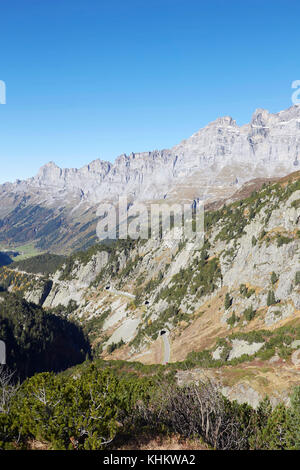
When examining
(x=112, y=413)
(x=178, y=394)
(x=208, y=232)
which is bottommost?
(x=178, y=394)

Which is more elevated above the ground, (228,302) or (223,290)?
(223,290)

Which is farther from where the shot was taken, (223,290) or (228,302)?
(223,290)

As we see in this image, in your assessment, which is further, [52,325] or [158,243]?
[158,243]

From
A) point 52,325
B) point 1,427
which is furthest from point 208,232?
point 1,427

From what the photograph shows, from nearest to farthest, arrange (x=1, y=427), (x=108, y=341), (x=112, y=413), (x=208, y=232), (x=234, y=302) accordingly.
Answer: (x=1, y=427)
(x=112, y=413)
(x=234, y=302)
(x=108, y=341)
(x=208, y=232)

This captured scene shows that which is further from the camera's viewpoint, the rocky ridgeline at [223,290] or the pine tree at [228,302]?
the pine tree at [228,302]

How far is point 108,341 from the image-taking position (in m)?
135

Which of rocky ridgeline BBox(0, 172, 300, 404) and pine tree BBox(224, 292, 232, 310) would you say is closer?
rocky ridgeline BBox(0, 172, 300, 404)

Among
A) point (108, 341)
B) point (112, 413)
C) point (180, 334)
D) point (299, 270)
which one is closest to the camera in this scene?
point (112, 413)

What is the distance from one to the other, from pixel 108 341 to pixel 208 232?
78428 millimetres
